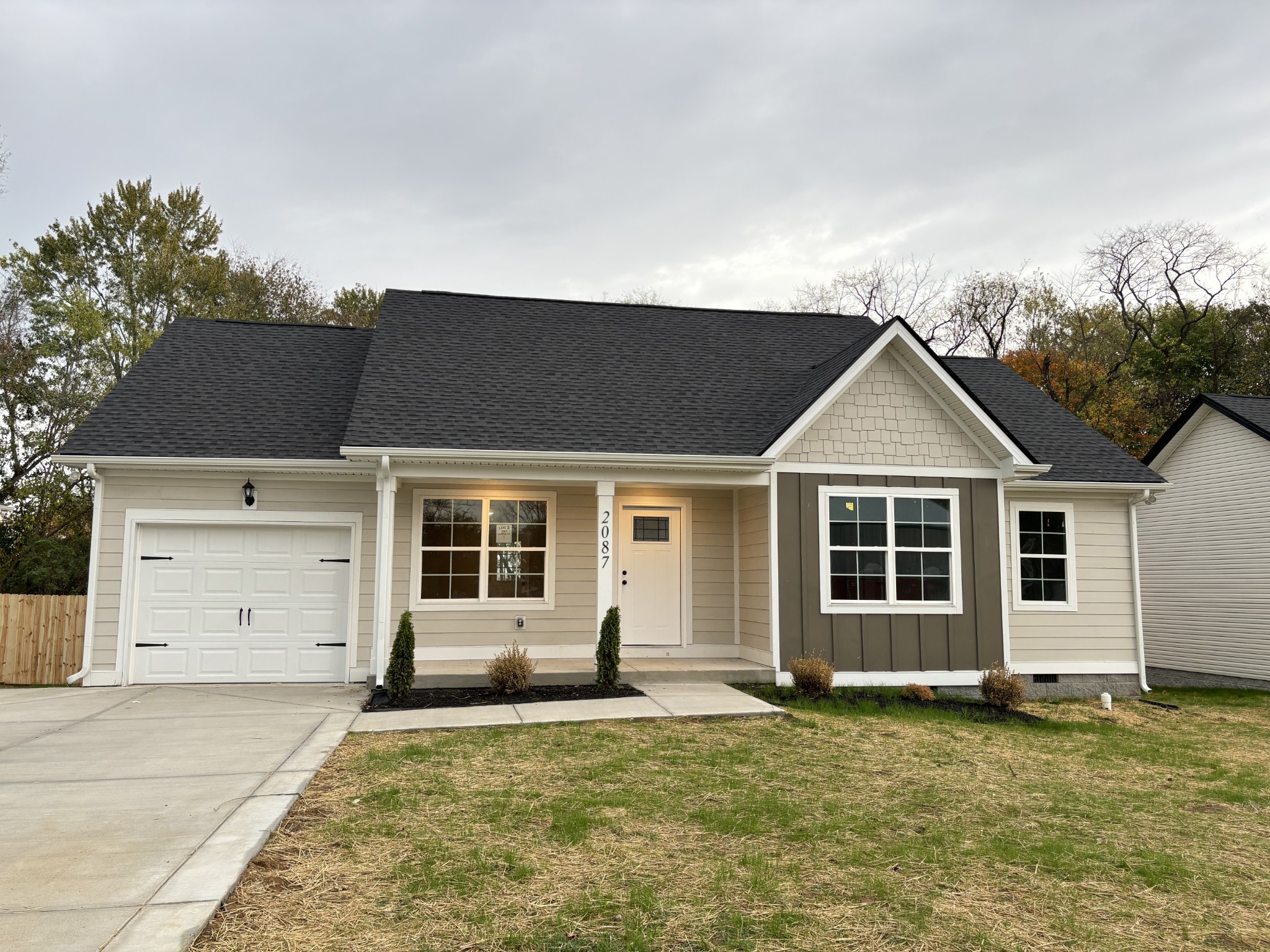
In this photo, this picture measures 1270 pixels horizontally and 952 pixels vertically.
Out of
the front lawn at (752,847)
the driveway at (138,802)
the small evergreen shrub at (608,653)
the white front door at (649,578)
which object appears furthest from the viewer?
the white front door at (649,578)

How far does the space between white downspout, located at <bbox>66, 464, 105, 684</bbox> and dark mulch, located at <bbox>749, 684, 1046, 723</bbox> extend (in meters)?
8.47

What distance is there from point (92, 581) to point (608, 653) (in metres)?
6.73

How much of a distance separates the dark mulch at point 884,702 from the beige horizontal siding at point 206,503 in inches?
212

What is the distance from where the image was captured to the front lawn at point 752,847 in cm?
357

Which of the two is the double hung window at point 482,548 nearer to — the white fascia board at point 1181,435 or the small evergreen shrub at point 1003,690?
the small evergreen shrub at point 1003,690

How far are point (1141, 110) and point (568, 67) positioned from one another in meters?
12.0

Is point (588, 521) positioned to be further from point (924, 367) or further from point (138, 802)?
point (138, 802)

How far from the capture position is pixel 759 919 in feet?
12.0

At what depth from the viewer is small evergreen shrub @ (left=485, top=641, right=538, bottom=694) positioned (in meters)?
9.46

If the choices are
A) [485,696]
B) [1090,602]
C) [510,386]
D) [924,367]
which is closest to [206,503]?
[510,386]

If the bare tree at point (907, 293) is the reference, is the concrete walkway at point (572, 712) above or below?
below

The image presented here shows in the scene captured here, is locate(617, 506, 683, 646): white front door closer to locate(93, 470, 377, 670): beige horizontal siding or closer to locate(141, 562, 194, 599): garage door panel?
locate(93, 470, 377, 670): beige horizontal siding

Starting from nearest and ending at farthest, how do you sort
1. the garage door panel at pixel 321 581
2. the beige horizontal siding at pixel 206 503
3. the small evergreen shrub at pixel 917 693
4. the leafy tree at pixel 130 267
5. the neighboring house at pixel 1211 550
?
1. the small evergreen shrub at pixel 917 693
2. the beige horizontal siding at pixel 206 503
3. the garage door panel at pixel 321 581
4. the neighboring house at pixel 1211 550
5. the leafy tree at pixel 130 267

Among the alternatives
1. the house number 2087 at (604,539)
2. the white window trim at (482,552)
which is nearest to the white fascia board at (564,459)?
the house number 2087 at (604,539)
